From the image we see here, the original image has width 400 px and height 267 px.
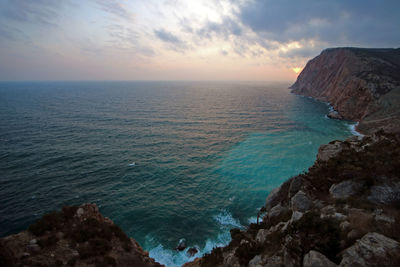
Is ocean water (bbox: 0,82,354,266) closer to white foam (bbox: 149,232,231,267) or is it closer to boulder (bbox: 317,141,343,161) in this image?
white foam (bbox: 149,232,231,267)

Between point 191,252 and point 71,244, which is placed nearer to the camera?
point 71,244

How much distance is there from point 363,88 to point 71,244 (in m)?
Answer: 91.4

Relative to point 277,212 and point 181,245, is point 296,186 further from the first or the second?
point 181,245

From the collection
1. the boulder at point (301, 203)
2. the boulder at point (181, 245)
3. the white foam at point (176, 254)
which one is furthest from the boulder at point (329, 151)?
the boulder at point (181, 245)

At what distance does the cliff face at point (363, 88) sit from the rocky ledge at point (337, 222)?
28410mm

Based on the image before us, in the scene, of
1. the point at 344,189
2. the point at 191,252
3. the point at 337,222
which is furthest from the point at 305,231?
the point at 191,252

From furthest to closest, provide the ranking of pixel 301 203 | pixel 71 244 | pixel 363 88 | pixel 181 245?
1. pixel 363 88
2. pixel 181 245
3. pixel 301 203
4. pixel 71 244

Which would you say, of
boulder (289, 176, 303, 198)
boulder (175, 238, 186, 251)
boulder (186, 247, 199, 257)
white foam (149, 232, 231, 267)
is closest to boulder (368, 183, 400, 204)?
boulder (289, 176, 303, 198)

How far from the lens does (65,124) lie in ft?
175

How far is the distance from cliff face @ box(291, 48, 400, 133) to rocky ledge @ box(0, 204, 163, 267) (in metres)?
45.0

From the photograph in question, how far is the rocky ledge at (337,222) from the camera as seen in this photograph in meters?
6.37

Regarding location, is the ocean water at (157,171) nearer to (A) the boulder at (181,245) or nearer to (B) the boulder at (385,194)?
(A) the boulder at (181,245)

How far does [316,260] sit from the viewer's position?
631 centimetres

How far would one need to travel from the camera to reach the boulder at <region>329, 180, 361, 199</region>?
12047 mm
